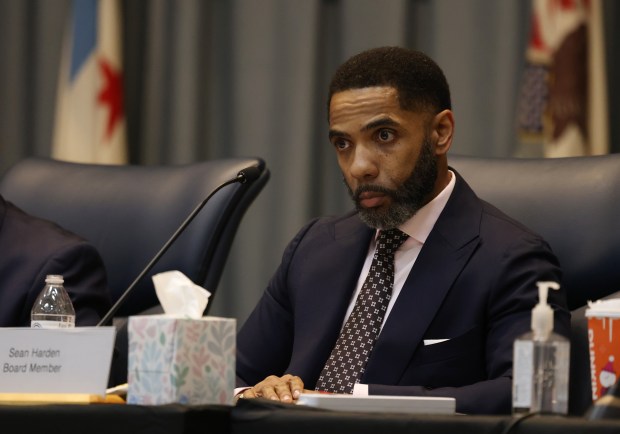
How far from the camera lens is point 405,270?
8.16 feet

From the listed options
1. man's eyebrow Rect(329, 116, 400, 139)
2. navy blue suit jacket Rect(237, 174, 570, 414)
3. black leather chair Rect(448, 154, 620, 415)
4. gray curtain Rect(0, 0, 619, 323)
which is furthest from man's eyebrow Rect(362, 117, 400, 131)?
gray curtain Rect(0, 0, 619, 323)

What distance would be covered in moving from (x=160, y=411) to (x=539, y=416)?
1.47 ft

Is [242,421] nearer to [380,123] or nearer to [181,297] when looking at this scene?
[181,297]

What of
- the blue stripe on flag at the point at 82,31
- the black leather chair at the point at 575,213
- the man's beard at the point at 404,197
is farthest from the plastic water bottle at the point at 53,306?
the blue stripe on flag at the point at 82,31

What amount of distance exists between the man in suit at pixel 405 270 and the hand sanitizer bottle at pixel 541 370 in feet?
2.12

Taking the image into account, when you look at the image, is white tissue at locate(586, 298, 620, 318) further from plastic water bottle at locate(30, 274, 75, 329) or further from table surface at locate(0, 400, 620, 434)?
plastic water bottle at locate(30, 274, 75, 329)

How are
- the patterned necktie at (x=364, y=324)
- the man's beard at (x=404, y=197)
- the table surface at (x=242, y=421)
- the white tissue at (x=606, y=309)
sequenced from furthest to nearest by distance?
the man's beard at (x=404, y=197)
the patterned necktie at (x=364, y=324)
the white tissue at (x=606, y=309)
the table surface at (x=242, y=421)

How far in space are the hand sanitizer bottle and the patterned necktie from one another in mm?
897

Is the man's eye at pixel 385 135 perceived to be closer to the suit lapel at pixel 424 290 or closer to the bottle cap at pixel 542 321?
the suit lapel at pixel 424 290

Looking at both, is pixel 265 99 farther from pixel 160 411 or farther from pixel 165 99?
pixel 160 411

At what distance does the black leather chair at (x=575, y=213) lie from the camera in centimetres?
246

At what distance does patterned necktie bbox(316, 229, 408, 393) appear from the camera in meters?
2.37

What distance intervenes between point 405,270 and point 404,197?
16 cm

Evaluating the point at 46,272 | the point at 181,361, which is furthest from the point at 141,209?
the point at 181,361
